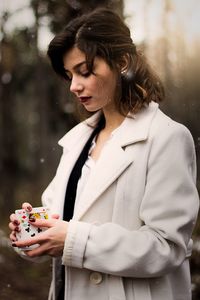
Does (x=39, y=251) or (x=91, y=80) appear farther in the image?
(x=91, y=80)

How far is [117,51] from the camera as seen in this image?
6.82ft

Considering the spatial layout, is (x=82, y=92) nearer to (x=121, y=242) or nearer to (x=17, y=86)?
(x=121, y=242)

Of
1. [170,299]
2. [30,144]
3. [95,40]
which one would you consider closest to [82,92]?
[95,40]

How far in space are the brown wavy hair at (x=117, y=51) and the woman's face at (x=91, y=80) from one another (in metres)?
0.03

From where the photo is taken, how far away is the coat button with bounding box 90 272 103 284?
1.90m

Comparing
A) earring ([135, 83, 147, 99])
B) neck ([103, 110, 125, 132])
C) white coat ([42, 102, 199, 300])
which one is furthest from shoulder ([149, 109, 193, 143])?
neck ([103, 110, 125, 132])

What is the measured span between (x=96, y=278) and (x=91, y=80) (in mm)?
808

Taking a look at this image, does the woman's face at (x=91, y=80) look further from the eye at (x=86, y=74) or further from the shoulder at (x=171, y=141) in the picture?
the shoulder at (x=171, y=141)

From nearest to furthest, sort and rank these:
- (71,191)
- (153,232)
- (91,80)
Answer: (153,232), (91,80), (71,191)

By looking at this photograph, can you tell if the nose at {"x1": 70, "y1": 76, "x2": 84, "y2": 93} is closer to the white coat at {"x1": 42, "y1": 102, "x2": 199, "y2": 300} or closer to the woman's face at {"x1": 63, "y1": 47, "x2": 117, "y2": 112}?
the woman's face at {"x1": 63, "y1": 47, "x2": 117, "y2": 112}

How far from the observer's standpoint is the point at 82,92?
6.80 ft

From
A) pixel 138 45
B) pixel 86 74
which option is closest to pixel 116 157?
pixel 86 74

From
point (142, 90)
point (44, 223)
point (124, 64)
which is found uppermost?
point (124, 64)

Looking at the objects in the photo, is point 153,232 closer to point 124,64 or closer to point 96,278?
point 96,278
